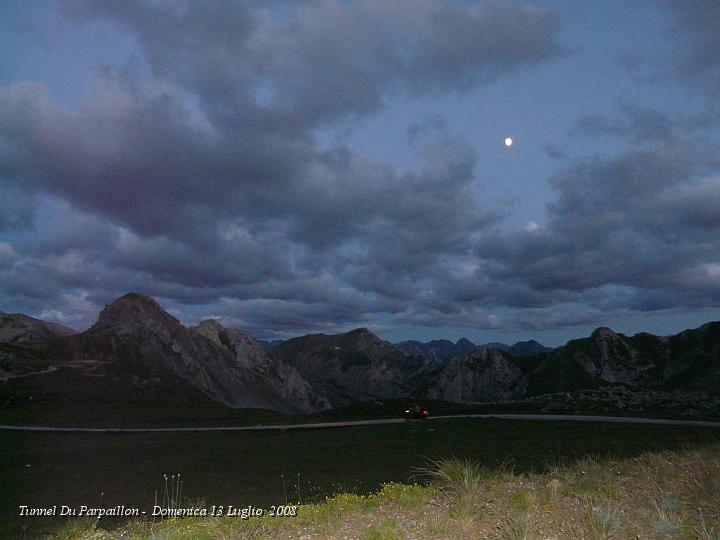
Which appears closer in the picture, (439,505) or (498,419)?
(439,505)

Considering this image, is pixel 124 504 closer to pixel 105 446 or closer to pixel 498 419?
pixel 105 446

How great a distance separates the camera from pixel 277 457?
27922 millimetres

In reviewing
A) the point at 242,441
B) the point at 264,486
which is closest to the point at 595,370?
the point at 242,441

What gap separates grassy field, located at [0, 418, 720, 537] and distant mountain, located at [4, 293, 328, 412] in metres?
65.6

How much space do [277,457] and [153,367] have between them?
107m

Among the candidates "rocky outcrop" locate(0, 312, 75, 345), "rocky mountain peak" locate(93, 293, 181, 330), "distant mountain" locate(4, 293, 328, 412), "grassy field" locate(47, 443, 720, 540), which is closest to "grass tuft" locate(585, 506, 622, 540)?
"grassy field" locate(47, 443, 720, 540)

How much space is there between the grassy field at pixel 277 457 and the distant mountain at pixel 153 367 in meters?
65.6

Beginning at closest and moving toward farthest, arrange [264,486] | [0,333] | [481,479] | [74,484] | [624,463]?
[481,479], [624,463], [264,486], [74,484], [0,333]

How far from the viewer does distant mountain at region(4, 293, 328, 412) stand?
340 feet

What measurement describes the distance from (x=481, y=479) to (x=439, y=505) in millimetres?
2306

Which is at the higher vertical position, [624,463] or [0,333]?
Result: [0,333]

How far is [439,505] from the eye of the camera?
13.7 metres

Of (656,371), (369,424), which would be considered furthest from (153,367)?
(656,371)

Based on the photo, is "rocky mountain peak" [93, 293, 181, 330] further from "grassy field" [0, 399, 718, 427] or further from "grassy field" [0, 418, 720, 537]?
"grassy field" [0, 418, 720, 537]
